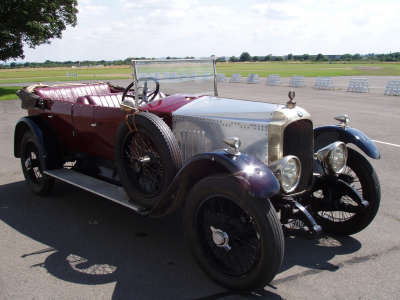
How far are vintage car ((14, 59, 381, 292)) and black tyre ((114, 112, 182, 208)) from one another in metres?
0.01

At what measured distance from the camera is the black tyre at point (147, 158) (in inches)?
126

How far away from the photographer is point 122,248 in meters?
3.40

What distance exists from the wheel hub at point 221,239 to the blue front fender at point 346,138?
1836 millimetres

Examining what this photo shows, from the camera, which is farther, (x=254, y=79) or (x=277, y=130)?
(x=254, y=79)

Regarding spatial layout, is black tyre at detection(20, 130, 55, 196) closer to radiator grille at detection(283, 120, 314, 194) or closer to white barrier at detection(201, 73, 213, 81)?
white barrier at detection(201, 73, 213, 81)

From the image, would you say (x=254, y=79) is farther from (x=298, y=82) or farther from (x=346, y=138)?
(x=346, y=138)

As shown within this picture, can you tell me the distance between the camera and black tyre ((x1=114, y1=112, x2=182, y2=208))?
126 inches

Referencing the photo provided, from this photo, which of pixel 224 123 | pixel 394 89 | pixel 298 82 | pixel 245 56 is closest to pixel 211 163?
pixel 224 123

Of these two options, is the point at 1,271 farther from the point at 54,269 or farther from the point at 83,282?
the point at 83,282

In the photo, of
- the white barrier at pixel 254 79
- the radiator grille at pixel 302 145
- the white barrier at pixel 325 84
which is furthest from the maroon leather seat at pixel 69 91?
the white barrier at pixel 254 79

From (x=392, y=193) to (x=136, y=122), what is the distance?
3.64m

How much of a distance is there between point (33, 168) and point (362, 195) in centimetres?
430

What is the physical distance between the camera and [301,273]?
117 inches

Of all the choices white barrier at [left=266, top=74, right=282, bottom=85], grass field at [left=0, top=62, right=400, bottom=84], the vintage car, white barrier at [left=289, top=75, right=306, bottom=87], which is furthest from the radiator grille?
white barrier at [left=266, top=74, right=282, bottom=85]
